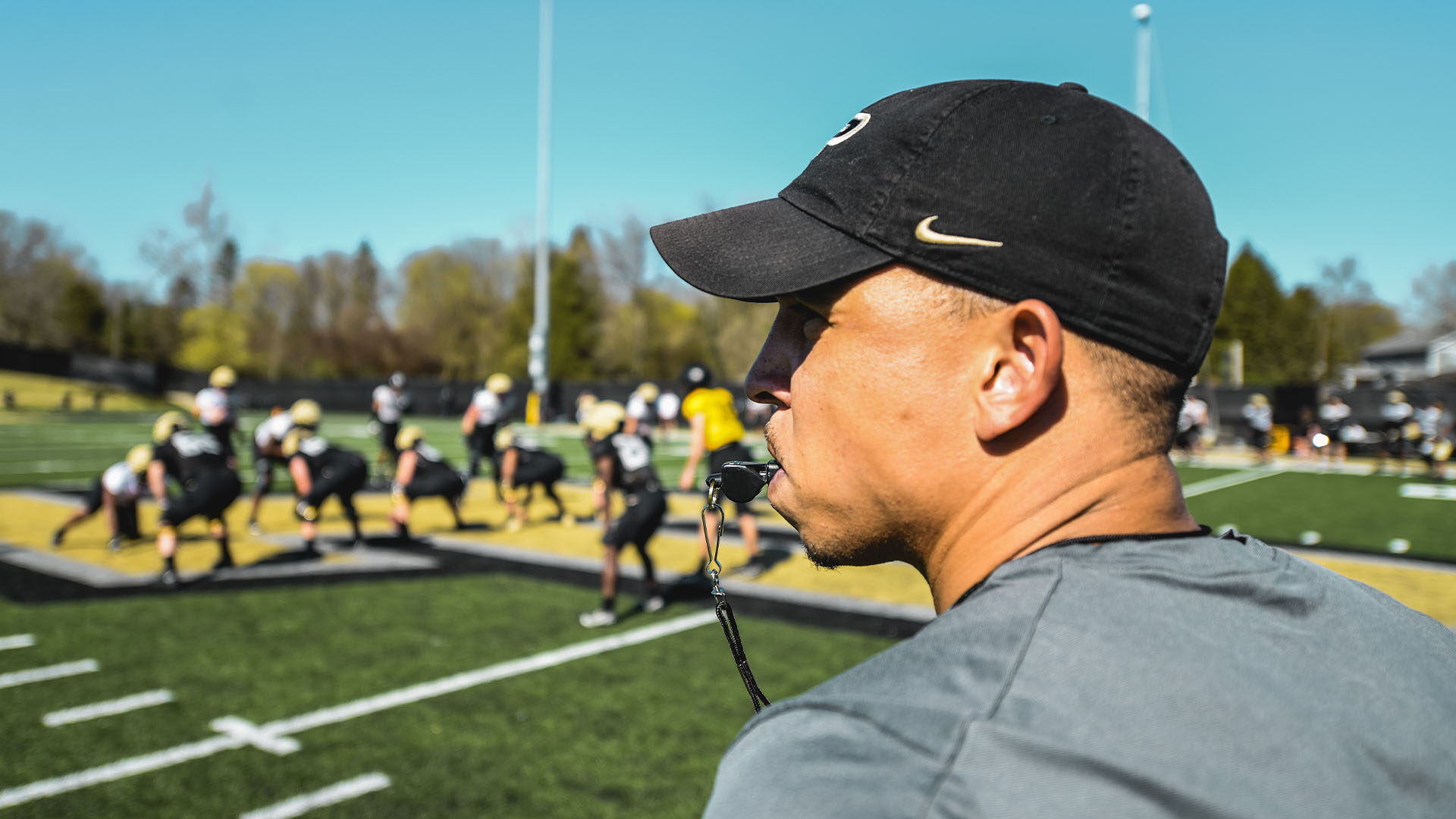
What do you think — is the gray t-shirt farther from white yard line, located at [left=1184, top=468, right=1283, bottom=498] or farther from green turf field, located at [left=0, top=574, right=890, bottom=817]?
white yard line, located at [left=1184, top=468, right=1283, bottom=498]

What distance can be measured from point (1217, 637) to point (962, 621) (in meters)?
0.23

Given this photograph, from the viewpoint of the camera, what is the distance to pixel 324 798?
4.36 metres

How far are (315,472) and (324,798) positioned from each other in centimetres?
785

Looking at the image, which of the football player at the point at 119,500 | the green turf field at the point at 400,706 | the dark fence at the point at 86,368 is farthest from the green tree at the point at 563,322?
the green turf field at the point at 400,706

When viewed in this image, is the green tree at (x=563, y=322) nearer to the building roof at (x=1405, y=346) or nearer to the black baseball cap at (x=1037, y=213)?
the black baseball cap at (x=1037, y=213)

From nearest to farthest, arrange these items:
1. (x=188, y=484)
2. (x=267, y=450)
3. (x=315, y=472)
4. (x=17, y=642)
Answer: (x=17, y=642) < (x=188, y=484) < (x=315, y=472) < (x=267, y=450)

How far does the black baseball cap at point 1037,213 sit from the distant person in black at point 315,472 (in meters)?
10.7

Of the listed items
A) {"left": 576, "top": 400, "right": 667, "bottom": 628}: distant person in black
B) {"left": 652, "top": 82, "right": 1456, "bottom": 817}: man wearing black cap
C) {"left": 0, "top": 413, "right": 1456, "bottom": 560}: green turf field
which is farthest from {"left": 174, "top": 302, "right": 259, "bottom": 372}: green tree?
{"left": 652, "top": 82, "right": 1456, "bottom": 817}: man wearing black cap

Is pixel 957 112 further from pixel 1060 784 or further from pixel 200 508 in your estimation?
pixel 200 508

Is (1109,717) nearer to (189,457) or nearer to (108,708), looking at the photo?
(108,708)

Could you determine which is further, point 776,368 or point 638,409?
point 638,409

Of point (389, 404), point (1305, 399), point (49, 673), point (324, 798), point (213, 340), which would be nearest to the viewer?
point (324, 798)

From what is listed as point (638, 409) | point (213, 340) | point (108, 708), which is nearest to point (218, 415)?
point (638, 409)

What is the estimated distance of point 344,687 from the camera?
19.4ft
